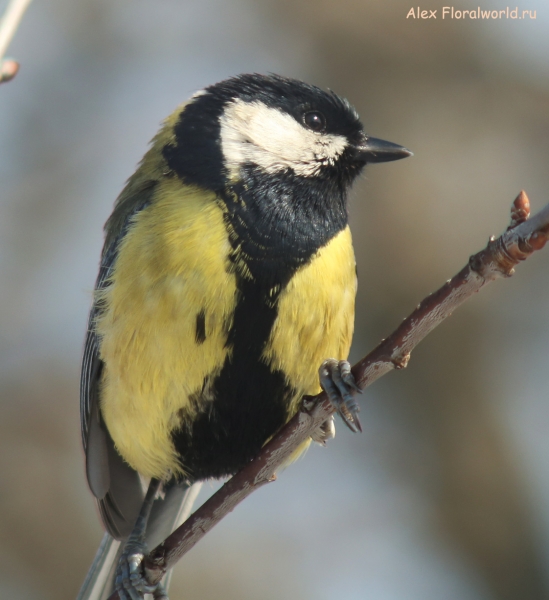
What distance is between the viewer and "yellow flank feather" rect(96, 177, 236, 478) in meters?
2.02

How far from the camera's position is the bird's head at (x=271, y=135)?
2270 millimetres

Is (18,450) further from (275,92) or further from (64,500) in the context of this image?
(275,92)

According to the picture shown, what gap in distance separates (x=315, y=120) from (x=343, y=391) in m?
0.97

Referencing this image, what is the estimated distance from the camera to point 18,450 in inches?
159

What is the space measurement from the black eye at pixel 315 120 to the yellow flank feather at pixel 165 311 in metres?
0.48

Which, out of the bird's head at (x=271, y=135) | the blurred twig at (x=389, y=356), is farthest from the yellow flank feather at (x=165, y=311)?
the blurred twig at (x=389, y=356)

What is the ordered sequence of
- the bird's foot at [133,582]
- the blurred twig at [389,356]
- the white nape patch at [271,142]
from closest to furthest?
the blurred twig at [389,356] → the bird's foot at [133,582] → the white nape patch at [271,142]

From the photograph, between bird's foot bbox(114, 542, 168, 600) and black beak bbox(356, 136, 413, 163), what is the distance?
139cm

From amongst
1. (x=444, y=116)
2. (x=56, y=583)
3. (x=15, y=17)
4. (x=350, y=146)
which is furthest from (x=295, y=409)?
(x=444, y=116)

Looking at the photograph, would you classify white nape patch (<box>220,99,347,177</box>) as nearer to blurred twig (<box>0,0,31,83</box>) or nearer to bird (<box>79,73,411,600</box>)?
bird (<box>79,73,411,600</box>)

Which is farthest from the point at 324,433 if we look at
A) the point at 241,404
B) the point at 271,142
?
the point at 271,142

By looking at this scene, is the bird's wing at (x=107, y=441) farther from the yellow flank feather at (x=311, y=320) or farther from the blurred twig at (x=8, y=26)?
the blurred twig at (x=8, y=26)

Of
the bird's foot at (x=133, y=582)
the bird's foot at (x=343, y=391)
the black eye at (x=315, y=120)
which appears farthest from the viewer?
the black eye at (x=315, y=120)

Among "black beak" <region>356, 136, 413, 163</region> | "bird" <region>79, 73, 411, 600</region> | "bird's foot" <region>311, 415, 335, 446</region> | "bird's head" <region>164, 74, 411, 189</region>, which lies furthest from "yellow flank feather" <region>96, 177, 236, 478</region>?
"black beak" <region>356, 136, 413, 163</region>
